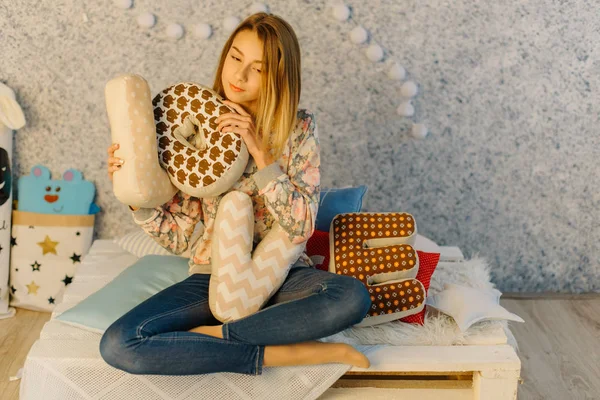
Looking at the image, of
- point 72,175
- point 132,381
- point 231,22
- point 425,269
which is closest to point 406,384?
point 425,269

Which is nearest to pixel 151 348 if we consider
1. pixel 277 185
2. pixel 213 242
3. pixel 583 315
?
pixel 213 242

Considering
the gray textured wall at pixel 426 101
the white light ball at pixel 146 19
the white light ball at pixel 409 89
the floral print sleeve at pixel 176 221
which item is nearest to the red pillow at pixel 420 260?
the floral print sleeve at pixel 176 221

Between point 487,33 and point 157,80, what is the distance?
1.19 meters

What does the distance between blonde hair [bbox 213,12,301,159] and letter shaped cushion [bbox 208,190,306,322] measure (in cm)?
17

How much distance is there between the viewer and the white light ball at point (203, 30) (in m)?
2.38

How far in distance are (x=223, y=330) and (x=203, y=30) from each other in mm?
1247

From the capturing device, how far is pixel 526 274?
2.62 m

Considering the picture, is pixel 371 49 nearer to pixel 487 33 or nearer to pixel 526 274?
pixel 487 33

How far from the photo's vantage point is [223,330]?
4.95ft

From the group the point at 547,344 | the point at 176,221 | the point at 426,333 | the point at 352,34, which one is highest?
the point at 352,34

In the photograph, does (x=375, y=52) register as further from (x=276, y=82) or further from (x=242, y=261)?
(x=242, y=261)

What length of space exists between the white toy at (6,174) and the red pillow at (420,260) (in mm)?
1127

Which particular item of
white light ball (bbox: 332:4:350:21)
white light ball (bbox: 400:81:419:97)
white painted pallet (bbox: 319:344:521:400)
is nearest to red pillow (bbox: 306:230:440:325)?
white painted pallet (bbox: 319:344:521:400)

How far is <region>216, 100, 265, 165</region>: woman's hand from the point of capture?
1.62 meters
